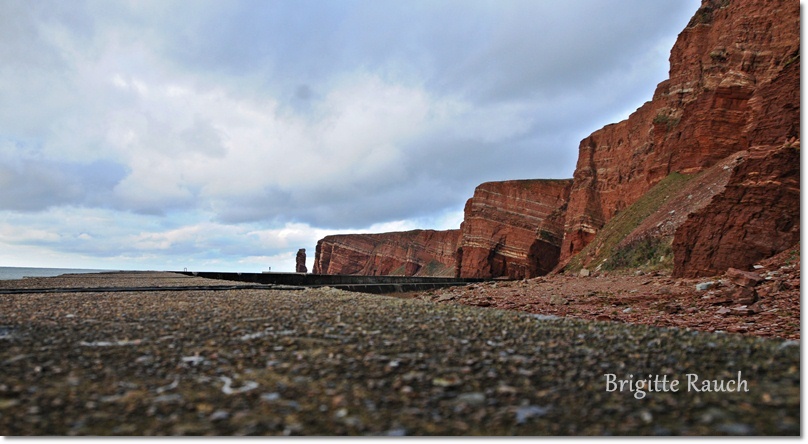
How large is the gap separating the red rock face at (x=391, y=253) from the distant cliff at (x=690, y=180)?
35657 millimetres

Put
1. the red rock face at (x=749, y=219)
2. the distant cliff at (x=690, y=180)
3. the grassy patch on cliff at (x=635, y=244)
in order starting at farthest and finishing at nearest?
1. the grassy patch on cliff at (x=635, y=244)
2. the distant cliff at (x=690, y=180)
3. the red rock face at (x=749, y=219)

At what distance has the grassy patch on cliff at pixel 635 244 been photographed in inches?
1235

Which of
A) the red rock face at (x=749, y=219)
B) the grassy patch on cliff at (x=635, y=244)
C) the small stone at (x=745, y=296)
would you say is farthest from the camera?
the grassy patch on cliff at (x=635, y=244)

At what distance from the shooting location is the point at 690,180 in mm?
38625

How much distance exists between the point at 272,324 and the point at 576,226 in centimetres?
6704

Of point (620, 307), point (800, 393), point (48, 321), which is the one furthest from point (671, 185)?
point (48, 321)

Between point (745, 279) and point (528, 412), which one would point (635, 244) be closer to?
point (745, 279)

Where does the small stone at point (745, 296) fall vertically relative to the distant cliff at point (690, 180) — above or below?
below

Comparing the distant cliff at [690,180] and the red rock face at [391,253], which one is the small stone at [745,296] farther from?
the red rock face at [391,253]

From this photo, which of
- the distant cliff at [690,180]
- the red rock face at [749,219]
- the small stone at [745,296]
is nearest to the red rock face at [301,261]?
the distant cliff at [690,180]

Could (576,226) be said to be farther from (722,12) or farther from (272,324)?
(272,324)

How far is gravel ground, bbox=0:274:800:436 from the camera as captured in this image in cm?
310

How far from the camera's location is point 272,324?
7164mm

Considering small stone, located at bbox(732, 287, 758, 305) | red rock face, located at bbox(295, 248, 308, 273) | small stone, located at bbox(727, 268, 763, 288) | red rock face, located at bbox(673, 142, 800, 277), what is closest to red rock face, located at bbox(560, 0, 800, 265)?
red rock face, located at bbox(673, 142, 800, 277)
